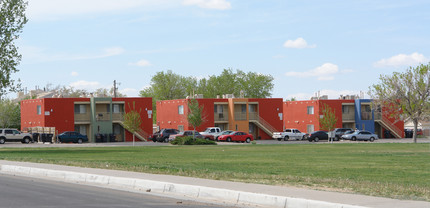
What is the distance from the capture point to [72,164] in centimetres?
2569

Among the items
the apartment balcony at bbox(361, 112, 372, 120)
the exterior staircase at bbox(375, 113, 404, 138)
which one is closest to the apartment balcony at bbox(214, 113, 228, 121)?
the apartment balcony at bbox(361, 112, 372, 120)

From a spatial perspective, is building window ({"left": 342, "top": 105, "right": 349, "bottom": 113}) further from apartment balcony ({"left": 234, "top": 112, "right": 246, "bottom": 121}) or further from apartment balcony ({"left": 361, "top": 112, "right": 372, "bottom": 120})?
apartment balcony ({"left": 234, "top": 112, "right": 246, "bottom": 121})

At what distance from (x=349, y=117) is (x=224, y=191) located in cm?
7781

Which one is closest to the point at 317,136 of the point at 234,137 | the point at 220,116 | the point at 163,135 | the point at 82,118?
the point at 234,137

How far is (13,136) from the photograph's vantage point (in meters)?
70.5

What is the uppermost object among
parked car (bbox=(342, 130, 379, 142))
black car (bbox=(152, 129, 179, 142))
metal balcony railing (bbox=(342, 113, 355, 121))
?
metal balcony railing (bbox=(342, 113, 355, 121))

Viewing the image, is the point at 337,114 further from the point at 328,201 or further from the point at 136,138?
the point at 328,201

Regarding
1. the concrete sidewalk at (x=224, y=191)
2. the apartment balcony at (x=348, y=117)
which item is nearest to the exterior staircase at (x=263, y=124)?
the apartment balcony at (x=348, y=117)

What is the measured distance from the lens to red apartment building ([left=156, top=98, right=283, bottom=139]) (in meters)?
82.4

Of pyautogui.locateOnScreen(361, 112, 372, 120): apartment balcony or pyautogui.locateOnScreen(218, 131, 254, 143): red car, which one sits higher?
pyautogui.locateOnScreen(361, 112, 372, 120): apartment balcony

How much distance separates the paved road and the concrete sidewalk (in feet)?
2.84

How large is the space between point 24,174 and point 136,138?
54.8 m

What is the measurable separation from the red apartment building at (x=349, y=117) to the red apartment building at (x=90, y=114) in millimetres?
23813

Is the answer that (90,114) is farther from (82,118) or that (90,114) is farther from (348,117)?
(348,117)
